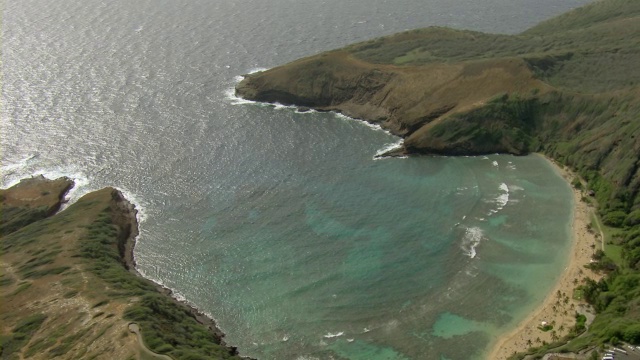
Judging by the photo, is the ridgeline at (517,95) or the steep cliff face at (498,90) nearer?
the ridgeline at (517,95)

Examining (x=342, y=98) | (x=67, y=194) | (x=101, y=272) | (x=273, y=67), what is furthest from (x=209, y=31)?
(x=101, y=272)

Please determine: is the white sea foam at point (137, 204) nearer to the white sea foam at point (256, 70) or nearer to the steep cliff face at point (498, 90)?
the steep cliff face at point (498, 90)

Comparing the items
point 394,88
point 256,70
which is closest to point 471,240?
point 394,88

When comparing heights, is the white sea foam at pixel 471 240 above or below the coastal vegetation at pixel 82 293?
above

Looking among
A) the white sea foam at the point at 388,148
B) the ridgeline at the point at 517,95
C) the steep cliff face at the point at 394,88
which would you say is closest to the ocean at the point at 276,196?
the white sea foam at the point at 388,148

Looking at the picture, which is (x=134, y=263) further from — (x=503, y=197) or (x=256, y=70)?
(x=256, y=70)

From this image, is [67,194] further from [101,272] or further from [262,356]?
[262,356]

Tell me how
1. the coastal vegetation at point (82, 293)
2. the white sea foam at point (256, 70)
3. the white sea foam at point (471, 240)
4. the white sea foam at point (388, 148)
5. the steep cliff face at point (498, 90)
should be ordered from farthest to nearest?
the white sea foam at point (256, 70) → the white sea foam at point (388, 148) → the steep cliff face at point (498, 90) → the white sea foam at point (471, 240) → the coastal vegetation at point (82, 293)
